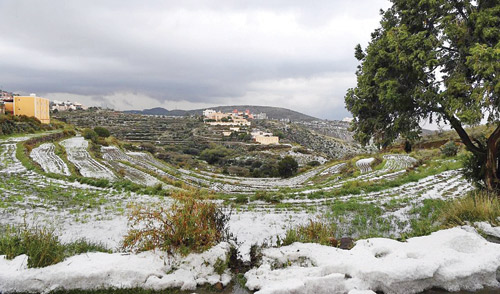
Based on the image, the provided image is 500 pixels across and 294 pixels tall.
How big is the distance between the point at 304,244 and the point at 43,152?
28899 millimetres

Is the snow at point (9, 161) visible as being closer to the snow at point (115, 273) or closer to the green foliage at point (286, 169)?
the snow at point (115, 273)

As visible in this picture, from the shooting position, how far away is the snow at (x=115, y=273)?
3953mm

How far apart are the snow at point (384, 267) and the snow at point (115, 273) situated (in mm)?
791

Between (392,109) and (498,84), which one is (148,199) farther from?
(498,84)

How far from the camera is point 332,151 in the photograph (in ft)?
310

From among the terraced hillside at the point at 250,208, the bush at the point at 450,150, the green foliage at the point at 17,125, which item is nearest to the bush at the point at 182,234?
the terraced hillside at the point at 250,208

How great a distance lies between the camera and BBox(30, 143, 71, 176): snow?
19.1 m

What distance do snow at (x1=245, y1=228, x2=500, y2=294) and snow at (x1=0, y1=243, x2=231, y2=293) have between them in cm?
79

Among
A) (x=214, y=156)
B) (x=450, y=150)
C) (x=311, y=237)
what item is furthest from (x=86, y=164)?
(x=214, y=156)

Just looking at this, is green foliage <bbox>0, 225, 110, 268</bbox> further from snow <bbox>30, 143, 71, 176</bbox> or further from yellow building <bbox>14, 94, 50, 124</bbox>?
yellow building <bbox>14, 94, 50, 124</bbox>

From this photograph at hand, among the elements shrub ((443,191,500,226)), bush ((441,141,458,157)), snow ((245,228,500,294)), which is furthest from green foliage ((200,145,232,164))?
snow ((245,228,500,294))

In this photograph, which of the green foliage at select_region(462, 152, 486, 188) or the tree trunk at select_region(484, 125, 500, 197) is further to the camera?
the green foliage at select_region(462, 152, 486, 188)

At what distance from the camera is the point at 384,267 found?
13.1 ft

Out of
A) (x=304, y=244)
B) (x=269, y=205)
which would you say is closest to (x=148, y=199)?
(x=269, y=205)
